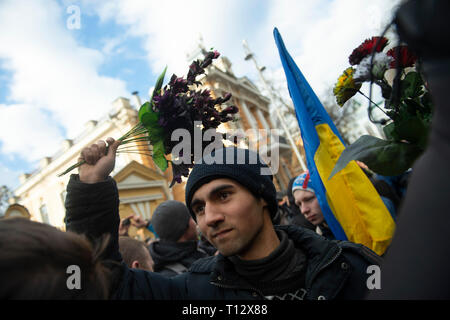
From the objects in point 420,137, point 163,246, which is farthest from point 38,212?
point 420,137

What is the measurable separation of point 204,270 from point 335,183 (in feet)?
4.48

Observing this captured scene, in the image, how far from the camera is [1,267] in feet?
2.18

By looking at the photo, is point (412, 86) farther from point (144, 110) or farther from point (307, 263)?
point (144, 110)

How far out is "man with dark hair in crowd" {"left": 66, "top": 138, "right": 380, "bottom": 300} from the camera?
1.24 m

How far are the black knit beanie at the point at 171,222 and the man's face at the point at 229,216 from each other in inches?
55.0

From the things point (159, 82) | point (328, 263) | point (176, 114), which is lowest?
point (328, 263)

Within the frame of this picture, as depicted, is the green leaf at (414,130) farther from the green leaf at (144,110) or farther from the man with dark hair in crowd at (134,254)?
the man with dark hair in crowd at (134,254)

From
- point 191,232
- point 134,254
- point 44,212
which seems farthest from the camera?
point 44,212

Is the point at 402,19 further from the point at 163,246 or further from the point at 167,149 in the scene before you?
the point at 163,246

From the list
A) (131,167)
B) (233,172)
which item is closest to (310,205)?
(233,172)

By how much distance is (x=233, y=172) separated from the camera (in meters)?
1.46

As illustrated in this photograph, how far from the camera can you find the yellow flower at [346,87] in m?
1.19

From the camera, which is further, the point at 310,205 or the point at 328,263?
the point at 310,205
